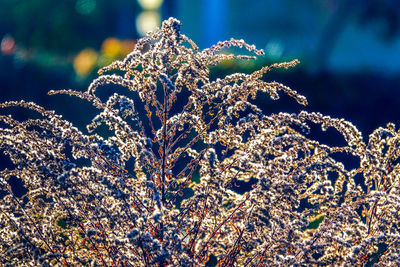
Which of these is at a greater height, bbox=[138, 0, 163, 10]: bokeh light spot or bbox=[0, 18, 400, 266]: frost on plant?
bbox=[138, 0, 163, 10]: bokeh light spot

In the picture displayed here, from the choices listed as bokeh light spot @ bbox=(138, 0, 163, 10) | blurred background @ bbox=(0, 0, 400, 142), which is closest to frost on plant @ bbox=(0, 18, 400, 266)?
blurred background @ bbox=(0, 0, 400, 142)

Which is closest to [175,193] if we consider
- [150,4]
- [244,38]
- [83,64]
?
[83,64]

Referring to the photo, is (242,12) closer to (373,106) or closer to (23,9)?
(23,9)

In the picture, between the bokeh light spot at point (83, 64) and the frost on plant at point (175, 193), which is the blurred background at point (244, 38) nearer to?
the bokeh light spot at point (83, 64)

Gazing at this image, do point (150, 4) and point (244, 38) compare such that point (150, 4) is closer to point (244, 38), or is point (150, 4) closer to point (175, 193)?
point (244, 38)

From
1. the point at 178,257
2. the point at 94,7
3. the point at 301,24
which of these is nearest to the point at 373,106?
the point at 178,257

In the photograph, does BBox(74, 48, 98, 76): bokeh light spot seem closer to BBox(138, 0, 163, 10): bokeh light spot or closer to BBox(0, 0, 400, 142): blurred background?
BBox(0, 0, 400, 142): blurred background

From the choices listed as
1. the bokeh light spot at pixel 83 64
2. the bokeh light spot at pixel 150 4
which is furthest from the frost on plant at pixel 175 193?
the bokeh light spot at pixel 150 4

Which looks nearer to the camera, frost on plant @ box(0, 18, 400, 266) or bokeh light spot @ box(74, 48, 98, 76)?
frost on plant @ box(0, 18, 400, 266)
